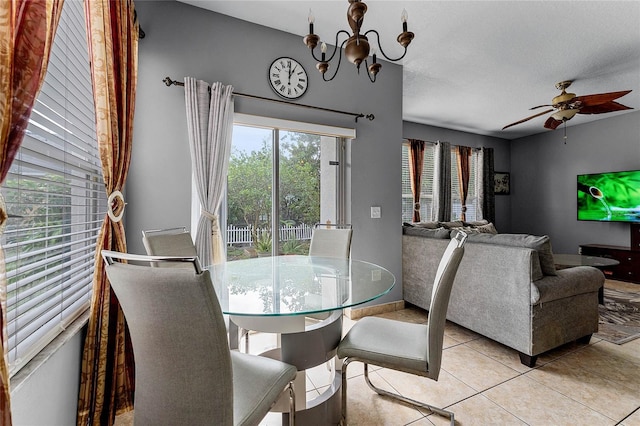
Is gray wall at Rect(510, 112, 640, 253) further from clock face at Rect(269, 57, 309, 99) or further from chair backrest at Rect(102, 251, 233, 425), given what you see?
chair backrest at Rect(102, 251, 233, 425)

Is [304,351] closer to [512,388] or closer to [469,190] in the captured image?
[512,388]

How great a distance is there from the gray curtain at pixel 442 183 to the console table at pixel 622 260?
228 centimetres

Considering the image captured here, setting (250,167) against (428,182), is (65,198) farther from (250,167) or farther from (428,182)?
(428,182)

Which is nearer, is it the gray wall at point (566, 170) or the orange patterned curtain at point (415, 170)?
the gray wall at point (566, 170)

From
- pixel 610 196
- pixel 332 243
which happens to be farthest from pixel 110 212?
pixel 610 196

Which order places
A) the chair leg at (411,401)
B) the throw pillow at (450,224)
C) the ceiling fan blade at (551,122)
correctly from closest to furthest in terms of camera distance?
1. the chair leg at (411,401)
2. the ceiling fan blade at (551,122)
3. the throw pillow at (450,224)

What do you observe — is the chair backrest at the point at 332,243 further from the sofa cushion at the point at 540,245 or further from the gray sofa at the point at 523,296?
the sofa cushion at the point at 540,245

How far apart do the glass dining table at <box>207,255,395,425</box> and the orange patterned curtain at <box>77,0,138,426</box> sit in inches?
21.2

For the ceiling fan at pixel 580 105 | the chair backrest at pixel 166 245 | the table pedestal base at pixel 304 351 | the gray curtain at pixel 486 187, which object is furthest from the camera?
the gray curtain at pixel 486 187

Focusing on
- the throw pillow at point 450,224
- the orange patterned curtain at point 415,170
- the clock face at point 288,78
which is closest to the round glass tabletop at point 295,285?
the clock face at point 288,78

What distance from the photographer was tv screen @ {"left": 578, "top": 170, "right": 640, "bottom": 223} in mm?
4539

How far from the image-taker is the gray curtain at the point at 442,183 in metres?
5.33

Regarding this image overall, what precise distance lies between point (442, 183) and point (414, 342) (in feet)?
14.5

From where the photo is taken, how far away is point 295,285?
1546 millimetres
